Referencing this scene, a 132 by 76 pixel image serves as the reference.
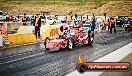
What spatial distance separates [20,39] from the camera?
74.6 feet

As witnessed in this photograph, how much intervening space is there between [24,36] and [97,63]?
1682 cm

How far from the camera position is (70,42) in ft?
60.4

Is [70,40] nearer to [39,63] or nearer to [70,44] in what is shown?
[70,44]

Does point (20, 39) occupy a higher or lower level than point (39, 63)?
lower

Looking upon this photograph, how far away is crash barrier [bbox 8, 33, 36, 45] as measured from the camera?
72.2ft

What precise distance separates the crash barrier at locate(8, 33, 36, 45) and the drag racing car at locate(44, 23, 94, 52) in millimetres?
3986

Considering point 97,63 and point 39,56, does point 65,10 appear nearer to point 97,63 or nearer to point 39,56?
point 39,56

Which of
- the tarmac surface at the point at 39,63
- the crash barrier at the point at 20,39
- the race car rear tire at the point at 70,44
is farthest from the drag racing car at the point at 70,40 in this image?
the crash barrier at the point at 20,39

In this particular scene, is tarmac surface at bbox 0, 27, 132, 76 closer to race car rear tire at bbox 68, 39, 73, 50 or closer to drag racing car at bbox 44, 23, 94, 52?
race car rear tire at bbox 68, 39, 73, 50

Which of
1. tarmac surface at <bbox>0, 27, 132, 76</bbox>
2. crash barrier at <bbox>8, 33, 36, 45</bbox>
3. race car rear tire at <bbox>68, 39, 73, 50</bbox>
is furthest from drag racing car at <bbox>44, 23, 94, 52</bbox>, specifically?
crash barrier at <bbox>8, 33, 36, 45</bbox>

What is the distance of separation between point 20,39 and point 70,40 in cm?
537

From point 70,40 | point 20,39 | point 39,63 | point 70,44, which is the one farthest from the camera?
point 20,39

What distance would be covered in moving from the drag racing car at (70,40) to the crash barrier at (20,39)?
3.99m

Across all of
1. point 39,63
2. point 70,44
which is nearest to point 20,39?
point 70,44
